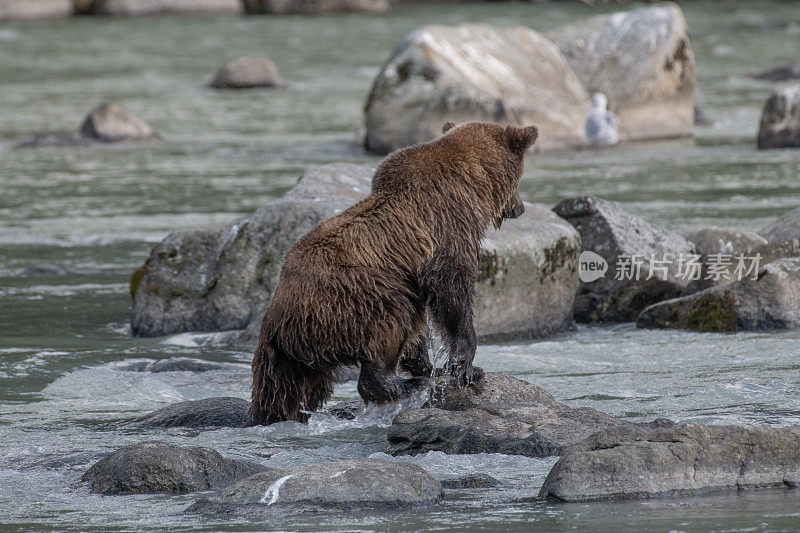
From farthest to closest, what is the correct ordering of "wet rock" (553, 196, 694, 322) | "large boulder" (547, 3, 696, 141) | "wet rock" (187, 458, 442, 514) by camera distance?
"large boulder" (547, 3, 696, 141), "wet rock" (553, 196, 694, 322), "wet rock" (187, 458, 442, 514)

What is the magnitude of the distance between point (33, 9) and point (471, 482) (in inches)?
1648

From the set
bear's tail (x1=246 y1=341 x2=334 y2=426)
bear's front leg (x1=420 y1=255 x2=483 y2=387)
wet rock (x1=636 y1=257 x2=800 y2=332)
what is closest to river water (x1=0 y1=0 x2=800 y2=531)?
bear's tail (x1=246 y1=341 x2=334 y2=426)

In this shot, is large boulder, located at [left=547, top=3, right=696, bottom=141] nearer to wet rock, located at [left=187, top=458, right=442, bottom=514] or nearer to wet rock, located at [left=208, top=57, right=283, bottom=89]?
wet rock, located at [left=208, top=57, right=283, bottom=89]

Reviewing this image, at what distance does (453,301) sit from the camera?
6215mm

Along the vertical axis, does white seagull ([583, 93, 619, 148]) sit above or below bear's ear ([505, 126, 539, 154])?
below

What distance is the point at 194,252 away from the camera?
368 inches

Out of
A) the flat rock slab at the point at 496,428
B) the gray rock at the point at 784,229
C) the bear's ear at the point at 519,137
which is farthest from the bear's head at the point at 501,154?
the gray rock at the point at 784,229

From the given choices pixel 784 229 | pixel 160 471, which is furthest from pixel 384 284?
pixel 784 229

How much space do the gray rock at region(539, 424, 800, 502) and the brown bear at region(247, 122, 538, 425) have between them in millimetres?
1283

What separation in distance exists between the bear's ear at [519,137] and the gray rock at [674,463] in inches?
76.8

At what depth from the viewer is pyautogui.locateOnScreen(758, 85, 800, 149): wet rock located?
16969mm

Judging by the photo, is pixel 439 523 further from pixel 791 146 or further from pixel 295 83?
pixel 295 83

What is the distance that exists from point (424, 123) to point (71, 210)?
523 cm

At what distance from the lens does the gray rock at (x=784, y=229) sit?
33.4 ft
